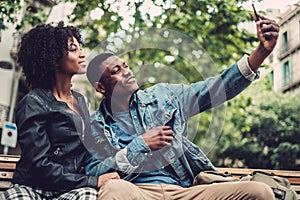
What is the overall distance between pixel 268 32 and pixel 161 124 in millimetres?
699

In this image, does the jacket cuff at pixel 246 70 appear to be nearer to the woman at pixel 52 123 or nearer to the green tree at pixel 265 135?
the woman at pixel 52 123

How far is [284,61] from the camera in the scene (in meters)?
23.3

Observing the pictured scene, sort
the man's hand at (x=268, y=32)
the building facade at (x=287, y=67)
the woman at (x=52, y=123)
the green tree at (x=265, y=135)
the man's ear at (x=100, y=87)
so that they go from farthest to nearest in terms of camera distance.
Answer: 1. the building facade at (x=287, y=67)
2. the green tree at (x=265, y=135)
3. the man's ear at (x=100, y=87)
4. the man's hand at (x=268, y=32)
5. the woman at (x=52, y=123)

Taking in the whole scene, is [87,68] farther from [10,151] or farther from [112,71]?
[10,151]

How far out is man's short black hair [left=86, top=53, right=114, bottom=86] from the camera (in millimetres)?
2957

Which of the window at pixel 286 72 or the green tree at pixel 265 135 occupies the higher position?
the window at pixel 286 72

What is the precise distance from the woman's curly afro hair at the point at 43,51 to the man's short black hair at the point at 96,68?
16 centimetres

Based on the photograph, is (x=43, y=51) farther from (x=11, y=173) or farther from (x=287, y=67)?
(x=287, y=67)

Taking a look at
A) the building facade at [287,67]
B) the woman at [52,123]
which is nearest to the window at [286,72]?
the building facade at [287,67]

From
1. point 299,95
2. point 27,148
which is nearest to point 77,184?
point 27,148

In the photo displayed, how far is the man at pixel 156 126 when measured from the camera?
97.3 inches

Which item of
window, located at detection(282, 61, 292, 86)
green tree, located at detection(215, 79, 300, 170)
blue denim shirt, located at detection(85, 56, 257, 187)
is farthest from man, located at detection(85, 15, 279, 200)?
window, located at detection(282, 61, 292, 86)

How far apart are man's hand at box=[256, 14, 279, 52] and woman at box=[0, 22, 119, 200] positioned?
0.95m

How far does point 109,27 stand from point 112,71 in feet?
23.6
